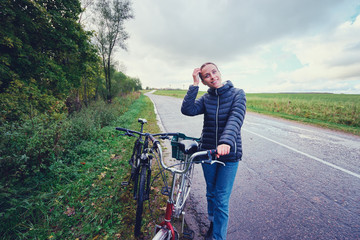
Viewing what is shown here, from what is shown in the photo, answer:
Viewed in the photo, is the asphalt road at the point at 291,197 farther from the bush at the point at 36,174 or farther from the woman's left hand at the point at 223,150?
the bush at the point at 36,174

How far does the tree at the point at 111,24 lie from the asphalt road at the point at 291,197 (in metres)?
20.7

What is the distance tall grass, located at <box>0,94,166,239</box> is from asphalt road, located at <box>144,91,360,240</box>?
1.37m

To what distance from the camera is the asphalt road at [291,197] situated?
223 cm

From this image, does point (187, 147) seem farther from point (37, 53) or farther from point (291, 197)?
point (37, 53)

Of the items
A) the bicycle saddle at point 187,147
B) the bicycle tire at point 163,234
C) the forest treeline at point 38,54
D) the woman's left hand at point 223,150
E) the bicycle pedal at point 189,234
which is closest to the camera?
the woman's left hand at point 223,150

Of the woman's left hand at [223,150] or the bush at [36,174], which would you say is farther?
the bush at [36,174]

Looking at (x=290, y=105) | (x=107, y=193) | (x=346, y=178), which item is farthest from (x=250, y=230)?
(x=290, y=105)

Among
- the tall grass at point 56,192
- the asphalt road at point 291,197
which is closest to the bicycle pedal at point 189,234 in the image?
the asphalt road at point 291,197

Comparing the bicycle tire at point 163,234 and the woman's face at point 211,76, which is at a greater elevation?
the woman's face at point 211,76

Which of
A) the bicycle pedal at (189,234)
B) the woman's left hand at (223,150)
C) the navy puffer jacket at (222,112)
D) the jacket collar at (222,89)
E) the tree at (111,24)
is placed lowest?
the bicycle pedal at (189,234)

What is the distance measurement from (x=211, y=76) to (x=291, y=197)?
2982mm

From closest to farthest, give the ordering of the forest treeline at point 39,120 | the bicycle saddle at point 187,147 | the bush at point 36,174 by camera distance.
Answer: the bicycle saddle at point 187,147
the bush at point 36,174
the forest treeline at point 39,120

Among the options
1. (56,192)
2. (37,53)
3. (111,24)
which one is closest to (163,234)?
(56,192)

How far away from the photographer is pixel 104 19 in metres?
18.0
